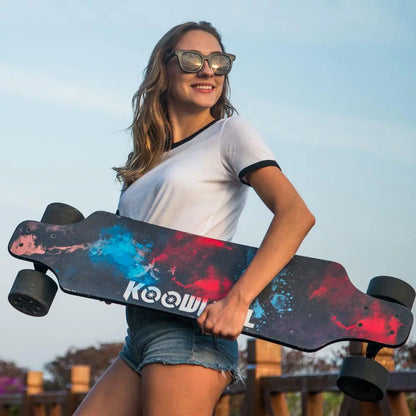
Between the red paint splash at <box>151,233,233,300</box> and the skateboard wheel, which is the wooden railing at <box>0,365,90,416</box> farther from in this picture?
the red paint splash at <box>151,233,233,300</box>

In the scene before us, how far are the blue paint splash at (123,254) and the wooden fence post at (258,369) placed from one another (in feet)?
11.8

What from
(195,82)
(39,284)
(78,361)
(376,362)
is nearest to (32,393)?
(78,361)

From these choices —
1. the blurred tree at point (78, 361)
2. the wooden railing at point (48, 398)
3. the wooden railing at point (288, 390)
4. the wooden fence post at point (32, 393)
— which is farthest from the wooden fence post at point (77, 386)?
the blurred tree at point (78, 361)

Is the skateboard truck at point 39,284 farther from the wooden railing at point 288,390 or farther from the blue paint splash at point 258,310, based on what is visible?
the wooden railing at point 288,390

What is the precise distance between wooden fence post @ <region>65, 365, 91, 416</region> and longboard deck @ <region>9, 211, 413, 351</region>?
7348 mm

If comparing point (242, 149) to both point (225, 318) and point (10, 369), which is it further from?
point (10, 369)

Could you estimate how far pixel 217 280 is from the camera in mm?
2568

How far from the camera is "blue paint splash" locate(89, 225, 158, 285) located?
2598 mm

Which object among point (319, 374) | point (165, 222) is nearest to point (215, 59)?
point (165, 222)

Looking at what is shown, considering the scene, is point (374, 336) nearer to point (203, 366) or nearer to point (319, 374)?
point (203, 366)

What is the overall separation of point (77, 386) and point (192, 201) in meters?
7.70

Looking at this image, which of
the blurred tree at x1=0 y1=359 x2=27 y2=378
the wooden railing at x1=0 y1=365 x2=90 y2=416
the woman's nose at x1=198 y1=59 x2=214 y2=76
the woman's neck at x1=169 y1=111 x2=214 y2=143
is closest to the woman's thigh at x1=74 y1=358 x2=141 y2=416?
the woman's neck at x1=169 y1=111 x2=214 y2=143

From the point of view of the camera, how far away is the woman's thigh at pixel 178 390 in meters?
2.38

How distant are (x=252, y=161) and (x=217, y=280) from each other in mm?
385
